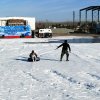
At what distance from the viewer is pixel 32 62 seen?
21.8 meters

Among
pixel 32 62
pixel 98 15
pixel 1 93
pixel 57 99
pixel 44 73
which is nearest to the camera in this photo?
pixel 57 99

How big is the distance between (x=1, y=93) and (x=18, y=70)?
20.4 feet

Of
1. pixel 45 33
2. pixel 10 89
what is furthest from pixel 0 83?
pixel 45 33

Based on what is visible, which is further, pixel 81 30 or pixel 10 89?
pixel 81 30

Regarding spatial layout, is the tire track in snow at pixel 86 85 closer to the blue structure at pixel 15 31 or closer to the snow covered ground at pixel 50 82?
Result: the snow covered ground at pixel 50 82

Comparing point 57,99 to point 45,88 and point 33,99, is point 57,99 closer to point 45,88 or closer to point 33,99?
point 33,99

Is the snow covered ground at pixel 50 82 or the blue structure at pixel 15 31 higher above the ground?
the blue structure at pixel 15 31

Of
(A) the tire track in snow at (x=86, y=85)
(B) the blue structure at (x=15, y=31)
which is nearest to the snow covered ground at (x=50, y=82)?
(A) the tire track in snow at (x=86, y=85)

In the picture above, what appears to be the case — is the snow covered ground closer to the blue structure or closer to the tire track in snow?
the tire track in snow

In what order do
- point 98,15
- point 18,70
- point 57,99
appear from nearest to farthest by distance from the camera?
point 57,99, point 18,70, point 98,15

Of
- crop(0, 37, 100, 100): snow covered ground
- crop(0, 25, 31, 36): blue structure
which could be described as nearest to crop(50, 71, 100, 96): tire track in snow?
crop(0, 37, 100, 100): snow covered ground

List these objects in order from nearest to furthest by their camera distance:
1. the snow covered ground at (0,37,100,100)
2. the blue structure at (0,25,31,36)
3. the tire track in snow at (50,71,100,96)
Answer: the snow covered ground at (0,37,100,100), the tire track in snow at (50,71,100,96), the blue structure at (0,25,31,36)

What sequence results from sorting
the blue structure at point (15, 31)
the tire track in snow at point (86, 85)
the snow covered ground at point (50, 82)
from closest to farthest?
the snow covered ground at point (50, 82) → the tire track in snow at point (86, 85) → the blue structure at point (15, 31)

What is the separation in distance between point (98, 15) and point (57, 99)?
78397 mm
